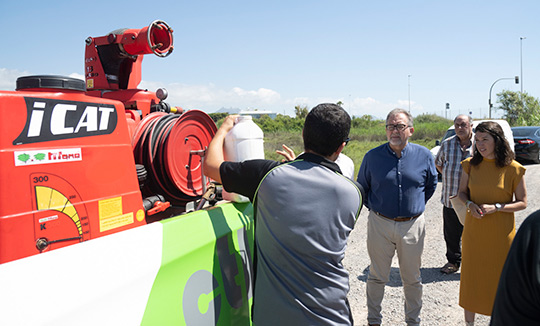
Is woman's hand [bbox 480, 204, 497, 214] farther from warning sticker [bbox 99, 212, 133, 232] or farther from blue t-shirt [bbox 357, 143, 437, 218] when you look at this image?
warning sticker [bbox 99, 212, 133, 232]

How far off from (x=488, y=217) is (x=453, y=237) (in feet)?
6.31

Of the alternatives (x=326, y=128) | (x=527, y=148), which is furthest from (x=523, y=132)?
(x=326, y=128)

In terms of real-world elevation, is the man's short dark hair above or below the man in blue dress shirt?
above

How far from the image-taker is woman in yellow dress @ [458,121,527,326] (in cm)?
362

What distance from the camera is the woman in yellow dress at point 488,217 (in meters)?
3.62

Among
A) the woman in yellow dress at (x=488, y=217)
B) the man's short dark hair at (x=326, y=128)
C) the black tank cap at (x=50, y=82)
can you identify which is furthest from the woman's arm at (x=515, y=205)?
the black tank cap at (x=50, y=82)

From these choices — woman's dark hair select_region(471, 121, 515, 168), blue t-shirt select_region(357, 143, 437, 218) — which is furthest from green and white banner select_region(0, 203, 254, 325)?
woman's dark hair select_region(471, 121, 515, 168)

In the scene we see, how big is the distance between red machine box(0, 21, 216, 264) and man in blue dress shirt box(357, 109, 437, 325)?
1959 millimetres

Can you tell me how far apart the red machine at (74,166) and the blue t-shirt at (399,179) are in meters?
1.90

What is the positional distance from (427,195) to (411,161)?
0.46 meters

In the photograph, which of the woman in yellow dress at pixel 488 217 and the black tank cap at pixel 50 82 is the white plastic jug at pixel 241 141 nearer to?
the black tank cap at pixel 50 82

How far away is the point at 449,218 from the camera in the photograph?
563 centimetres

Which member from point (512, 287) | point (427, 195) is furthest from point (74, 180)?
point (427, 195)

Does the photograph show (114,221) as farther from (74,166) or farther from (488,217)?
(488,217)
